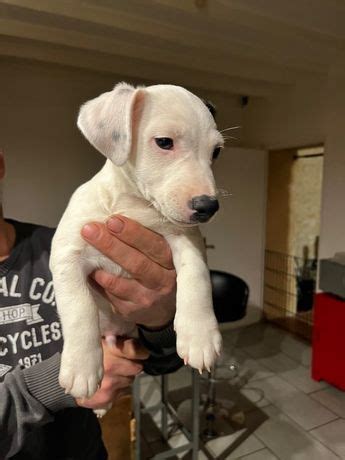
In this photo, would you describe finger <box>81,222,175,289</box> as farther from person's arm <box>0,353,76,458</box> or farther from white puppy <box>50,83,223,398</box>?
person's arm <box>0,353,76,458</box>

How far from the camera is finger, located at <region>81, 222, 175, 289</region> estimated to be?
811 mm

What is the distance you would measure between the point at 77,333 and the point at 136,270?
0.69ft

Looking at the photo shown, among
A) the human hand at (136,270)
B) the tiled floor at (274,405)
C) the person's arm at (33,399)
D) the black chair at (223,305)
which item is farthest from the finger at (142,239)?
the tiled floor at (274,405)

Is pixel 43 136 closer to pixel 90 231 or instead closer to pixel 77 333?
pixel 90 231

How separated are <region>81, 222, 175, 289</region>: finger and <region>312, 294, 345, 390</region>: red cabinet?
2253 millimetres

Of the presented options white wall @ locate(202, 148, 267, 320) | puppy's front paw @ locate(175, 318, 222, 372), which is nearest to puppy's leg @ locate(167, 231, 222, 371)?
puppy's front paw @ locate(175, 318, 222, 372)

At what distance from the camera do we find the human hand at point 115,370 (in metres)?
0.91

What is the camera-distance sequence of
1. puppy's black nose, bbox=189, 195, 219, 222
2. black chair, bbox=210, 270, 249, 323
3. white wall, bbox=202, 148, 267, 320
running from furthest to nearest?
white wall, bbox=202, 148, 267, 320 < black chair, bbox=210, 270, 249, 323 < puppy's black nose, bbox=189, 195, 219, 222

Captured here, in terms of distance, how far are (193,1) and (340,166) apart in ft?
6.10

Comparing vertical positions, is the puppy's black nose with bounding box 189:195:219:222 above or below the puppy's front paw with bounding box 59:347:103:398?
above

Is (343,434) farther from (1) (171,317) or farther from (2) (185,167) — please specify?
(2) (185,167)

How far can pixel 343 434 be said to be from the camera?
2328 mm

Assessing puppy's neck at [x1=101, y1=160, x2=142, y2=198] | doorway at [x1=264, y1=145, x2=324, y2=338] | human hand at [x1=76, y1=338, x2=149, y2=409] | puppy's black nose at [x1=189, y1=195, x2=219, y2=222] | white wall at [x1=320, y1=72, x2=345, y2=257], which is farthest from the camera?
doorway at [x1=264, y1=145, x2=324, y2=338]

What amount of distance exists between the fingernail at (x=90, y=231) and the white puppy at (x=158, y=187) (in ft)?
0.15
